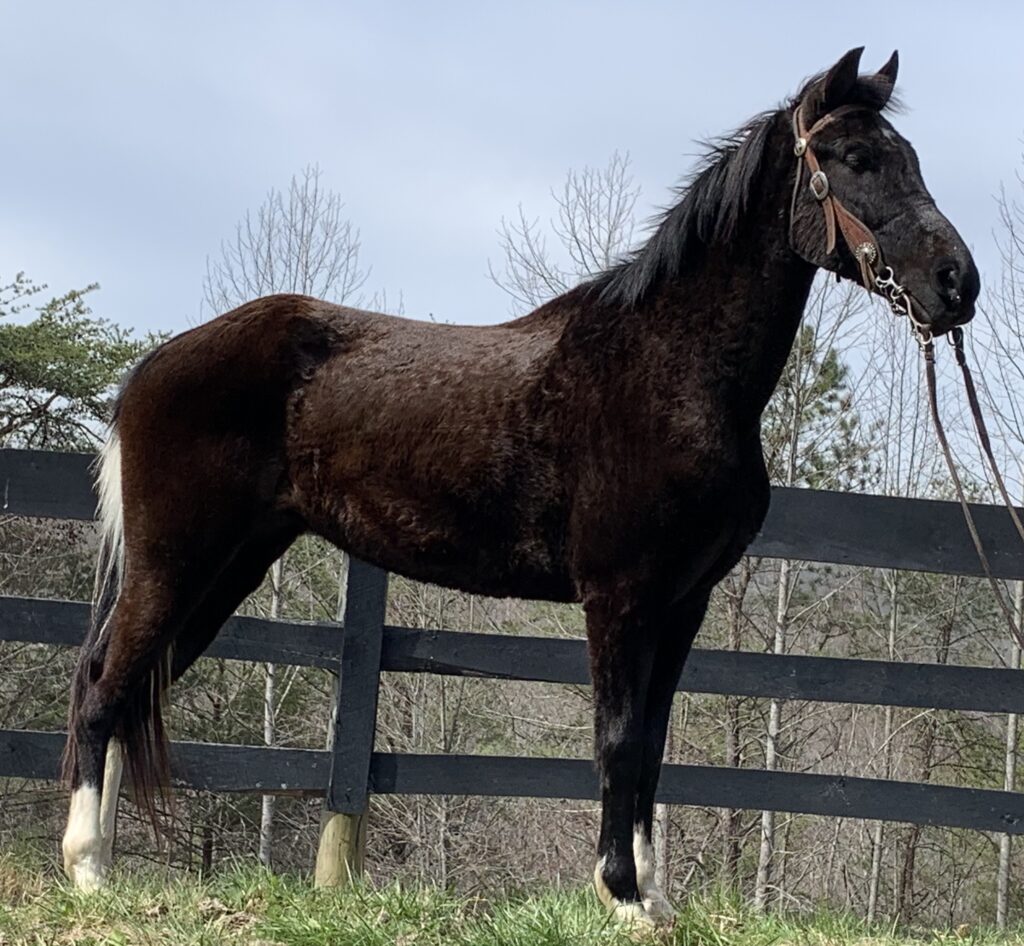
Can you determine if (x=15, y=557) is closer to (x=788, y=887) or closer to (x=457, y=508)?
(x=788, y=887)

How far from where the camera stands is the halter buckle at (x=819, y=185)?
3020mm

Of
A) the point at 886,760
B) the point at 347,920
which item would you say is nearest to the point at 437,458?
the point at 347,920

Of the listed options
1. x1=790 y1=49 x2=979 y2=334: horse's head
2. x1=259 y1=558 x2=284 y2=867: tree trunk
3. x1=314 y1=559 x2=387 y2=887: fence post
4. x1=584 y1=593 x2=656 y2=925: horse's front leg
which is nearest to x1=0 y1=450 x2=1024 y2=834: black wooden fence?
x1=314 y1=559 x2=387 y2=887: fence post

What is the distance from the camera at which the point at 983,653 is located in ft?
55.8

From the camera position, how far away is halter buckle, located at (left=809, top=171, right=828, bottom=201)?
9.91ft

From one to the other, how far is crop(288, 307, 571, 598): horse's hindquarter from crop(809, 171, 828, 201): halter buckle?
2.83 feet

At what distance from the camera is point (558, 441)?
3211 millimetres

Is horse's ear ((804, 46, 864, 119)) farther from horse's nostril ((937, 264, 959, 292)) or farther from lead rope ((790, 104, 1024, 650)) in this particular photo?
horse's nostril ((937, 264, 959, 292))

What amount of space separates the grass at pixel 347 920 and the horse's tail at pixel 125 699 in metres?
0.35

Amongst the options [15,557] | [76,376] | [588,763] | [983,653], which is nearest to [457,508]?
[588,763]

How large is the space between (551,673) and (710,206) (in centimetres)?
210

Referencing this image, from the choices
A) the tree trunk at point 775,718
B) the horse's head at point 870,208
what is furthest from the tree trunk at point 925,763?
the horse's head at point 870,208

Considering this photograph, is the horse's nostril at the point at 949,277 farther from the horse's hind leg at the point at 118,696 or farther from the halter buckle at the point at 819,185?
the horse's hind leg at the point at 118,696

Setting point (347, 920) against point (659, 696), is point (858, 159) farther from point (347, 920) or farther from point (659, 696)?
point (347, 920)
